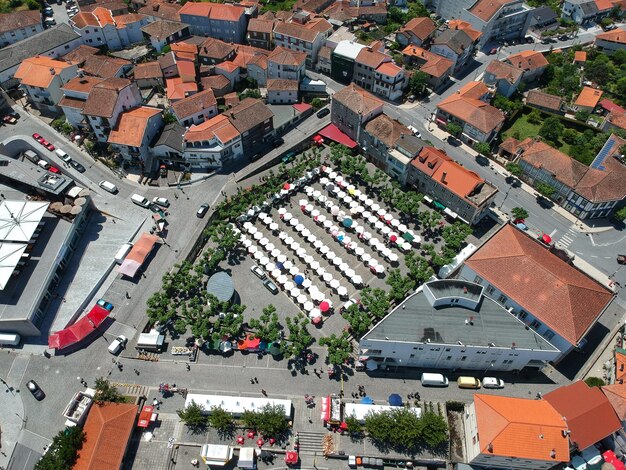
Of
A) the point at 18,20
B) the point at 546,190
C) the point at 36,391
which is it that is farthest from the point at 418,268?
the point at 18,20

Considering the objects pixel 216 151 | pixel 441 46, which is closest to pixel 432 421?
pixel 216 151

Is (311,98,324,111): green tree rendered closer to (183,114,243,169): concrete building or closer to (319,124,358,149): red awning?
(319,124,358,149): red awning

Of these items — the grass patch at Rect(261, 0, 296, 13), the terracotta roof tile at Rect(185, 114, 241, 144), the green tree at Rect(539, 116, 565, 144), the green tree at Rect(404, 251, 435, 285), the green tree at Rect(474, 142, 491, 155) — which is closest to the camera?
the green tree at Rect(404, 251, 435, 285)

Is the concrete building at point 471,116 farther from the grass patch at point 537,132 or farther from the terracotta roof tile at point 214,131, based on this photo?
the terracotta roof tile at point 214,131

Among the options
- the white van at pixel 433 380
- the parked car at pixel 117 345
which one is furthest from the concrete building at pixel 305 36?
the white van at pixel 433 380

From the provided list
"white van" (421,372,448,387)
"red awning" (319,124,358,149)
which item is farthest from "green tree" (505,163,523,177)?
"white van" (421,372,448,387)

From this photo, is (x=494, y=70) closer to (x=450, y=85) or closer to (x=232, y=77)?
(x=450, y=85)
